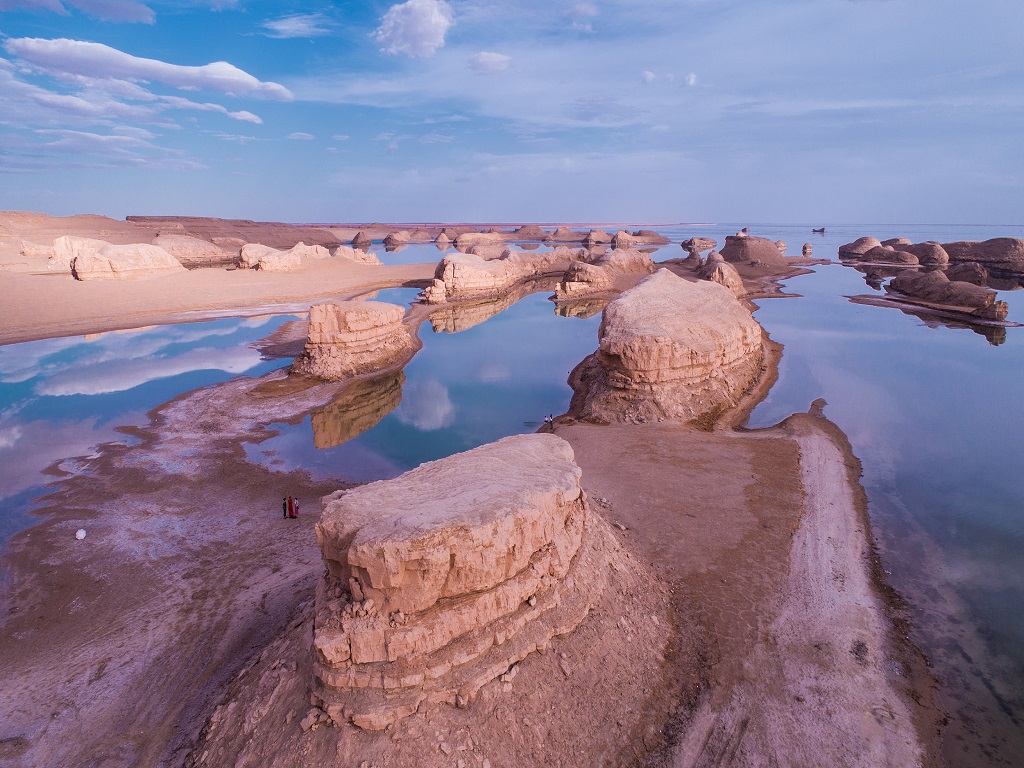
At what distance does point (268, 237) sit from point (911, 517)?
83312 mm

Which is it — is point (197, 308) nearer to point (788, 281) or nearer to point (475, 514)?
point (475, 514)

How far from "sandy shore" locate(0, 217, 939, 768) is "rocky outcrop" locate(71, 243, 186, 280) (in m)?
29.4

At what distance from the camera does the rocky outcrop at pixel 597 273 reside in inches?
1577

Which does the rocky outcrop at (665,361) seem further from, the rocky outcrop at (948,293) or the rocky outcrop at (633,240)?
the rocky outcrop at (633,240)

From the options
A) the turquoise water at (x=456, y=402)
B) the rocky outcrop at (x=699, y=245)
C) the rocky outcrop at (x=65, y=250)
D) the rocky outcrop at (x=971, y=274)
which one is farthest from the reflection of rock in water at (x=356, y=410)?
the rocky outcrop at (x=699, y=245)

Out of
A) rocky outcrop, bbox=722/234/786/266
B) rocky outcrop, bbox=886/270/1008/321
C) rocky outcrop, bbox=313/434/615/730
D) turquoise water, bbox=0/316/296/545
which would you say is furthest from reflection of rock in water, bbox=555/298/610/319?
rocky outcrop, bbox=313/434/615/730

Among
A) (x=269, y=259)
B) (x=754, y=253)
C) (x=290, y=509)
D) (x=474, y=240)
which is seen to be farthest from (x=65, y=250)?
(x=754, y=253)

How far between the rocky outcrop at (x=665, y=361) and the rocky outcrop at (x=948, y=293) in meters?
22.0

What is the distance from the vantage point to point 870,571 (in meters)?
8.62

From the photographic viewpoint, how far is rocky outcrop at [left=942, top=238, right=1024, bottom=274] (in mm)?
44562

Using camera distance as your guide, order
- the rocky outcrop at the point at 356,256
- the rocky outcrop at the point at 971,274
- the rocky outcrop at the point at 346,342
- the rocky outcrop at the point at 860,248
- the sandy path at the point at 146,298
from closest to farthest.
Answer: the rocky outcrop at the point at 346,342, the sandy path at the point at 146,298, the rocky outcrop at the point at 971,274, the rocky outcrop at the point at 356,256, the rocky outcrop at the point at 860,248

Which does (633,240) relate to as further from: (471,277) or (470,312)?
(470,312)

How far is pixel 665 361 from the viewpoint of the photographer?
49.0 ft

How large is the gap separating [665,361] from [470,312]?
70.6ft
